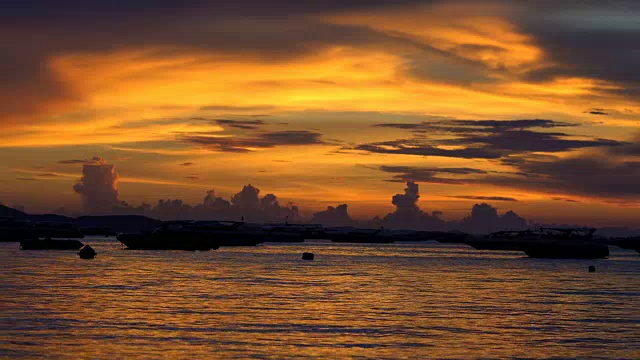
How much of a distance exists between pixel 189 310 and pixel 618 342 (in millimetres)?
29687

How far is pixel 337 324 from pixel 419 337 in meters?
7.05

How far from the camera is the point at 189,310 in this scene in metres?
63.9

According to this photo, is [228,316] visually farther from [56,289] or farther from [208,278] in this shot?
[208,278]

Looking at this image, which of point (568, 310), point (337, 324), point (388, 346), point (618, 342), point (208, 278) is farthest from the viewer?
point (208, 278)

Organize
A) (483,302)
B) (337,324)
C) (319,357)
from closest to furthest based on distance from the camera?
(319,357)
(337,324)
(483,302)

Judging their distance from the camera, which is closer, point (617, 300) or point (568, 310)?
point (568, 310)

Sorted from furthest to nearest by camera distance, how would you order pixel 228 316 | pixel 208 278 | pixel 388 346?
1. pixel 208 278
2. pixel 228 316
3. pixel 388 346

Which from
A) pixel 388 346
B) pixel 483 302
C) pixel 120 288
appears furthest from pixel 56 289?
pixel 388 346

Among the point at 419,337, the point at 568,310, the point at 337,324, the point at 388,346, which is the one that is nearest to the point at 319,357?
the point at 388,346

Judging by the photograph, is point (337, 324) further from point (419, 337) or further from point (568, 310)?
point (568, 310)

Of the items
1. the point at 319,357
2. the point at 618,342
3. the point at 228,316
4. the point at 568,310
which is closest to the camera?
the point at 319,357

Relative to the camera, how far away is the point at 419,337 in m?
51.3

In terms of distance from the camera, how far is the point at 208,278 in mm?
104812

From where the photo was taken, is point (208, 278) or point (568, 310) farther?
point (208, 278)
